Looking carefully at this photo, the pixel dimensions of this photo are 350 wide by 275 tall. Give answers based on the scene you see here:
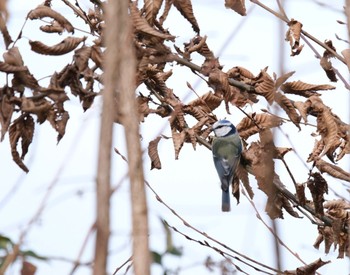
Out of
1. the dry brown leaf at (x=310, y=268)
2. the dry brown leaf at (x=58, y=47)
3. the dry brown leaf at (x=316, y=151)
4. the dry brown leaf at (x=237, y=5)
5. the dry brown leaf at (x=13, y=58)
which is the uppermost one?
the dry brown leaf at (x=237, y=5)

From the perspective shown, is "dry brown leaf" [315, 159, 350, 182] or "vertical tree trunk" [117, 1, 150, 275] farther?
"dry brown leaf" [315, 159, 350, 182]

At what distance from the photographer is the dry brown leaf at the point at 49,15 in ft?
8.68

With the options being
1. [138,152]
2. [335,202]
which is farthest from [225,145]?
[138,152]

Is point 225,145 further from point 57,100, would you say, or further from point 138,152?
point 138,152

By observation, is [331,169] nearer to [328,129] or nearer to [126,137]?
[328,129]

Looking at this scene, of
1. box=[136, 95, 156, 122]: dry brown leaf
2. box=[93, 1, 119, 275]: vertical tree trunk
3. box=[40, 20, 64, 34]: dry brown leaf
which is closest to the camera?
box=[93, 1, 119, 275]: vertical tree trunk

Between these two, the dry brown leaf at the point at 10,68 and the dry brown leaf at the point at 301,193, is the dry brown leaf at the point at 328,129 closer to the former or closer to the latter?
the dry brown leaf at the point at 301,193

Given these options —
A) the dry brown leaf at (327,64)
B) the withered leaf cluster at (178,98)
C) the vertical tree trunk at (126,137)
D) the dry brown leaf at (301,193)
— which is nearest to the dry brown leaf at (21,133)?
the withered leaf cluster at (178,98)

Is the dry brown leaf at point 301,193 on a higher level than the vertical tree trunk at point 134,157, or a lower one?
higher

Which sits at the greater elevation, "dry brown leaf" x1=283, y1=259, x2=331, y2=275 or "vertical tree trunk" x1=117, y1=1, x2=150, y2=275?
"dry brown leaf" x1=283, y1=259, x2=331, y2=275

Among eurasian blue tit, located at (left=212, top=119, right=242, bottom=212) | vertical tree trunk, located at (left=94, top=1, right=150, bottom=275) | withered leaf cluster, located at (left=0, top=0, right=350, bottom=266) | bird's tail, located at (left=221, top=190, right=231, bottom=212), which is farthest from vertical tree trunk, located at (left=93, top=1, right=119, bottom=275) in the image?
bird's tail, located at (left=221, top=190, right=231, bottom=212)

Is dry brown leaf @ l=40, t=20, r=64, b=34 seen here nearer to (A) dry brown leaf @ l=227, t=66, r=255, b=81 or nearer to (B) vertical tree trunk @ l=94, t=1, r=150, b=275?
(A) dry brown leaf @ l=227, t=66, r=255, b=81

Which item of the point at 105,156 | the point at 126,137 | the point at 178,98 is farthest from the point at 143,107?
the point at 105,156

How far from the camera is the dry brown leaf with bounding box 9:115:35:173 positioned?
2512 millimetres
